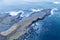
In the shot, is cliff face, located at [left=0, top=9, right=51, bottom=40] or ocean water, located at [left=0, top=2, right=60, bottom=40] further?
ocean water, located at [left=0, top=2, right=60, bottom=40]

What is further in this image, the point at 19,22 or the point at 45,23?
the point at 45,23

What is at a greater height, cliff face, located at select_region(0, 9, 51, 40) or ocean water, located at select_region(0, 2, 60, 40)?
cliff face, located at select_region(0, 9, 51, 40)

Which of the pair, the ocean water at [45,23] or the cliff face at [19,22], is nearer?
the cliff face at [19,22]

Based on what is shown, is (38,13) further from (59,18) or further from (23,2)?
(23,2)

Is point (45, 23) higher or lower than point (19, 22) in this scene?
lower

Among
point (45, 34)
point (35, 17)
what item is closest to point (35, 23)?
point (35, 17)
